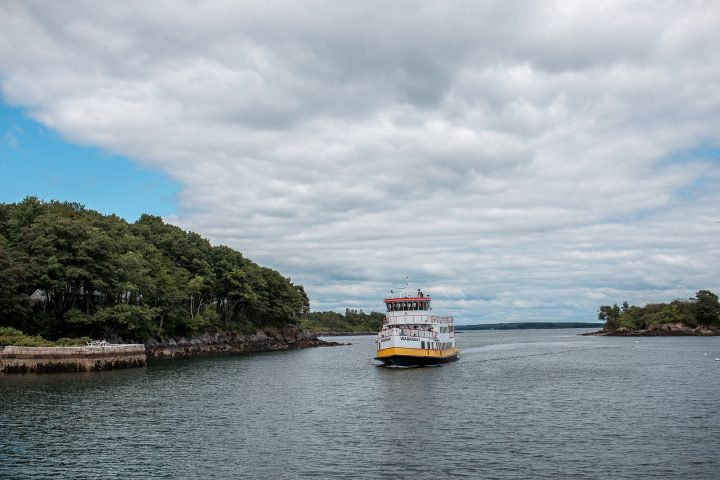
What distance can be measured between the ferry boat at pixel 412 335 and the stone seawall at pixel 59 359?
139 ft

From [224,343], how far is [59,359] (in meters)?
75.2

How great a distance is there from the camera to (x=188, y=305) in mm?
145125

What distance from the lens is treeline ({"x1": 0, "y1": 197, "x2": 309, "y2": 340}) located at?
89.8 metres

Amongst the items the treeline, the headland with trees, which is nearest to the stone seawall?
the headland with trees

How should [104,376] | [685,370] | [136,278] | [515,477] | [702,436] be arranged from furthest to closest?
[136,278], [685,370], [104,376], [702,436], [515,477]

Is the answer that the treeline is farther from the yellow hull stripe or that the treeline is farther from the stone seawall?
the yellow hull stripe

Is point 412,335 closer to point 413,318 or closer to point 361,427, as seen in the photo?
point 413,318

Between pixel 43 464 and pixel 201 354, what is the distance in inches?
3985

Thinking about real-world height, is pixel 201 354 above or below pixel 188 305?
below

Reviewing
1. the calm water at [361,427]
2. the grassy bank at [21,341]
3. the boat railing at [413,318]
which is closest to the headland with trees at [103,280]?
the grassy bank at [21,341]

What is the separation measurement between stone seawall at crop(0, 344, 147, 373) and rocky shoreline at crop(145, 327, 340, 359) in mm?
Answer: 28791

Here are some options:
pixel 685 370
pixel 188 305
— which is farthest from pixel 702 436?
pixel 188 305

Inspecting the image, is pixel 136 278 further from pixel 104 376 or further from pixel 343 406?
pixel 343 406

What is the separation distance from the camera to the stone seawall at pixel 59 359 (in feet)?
249
